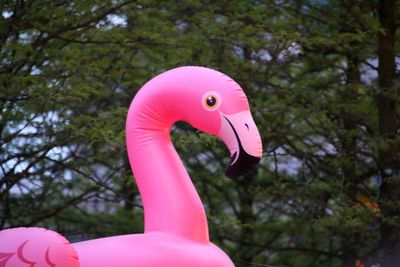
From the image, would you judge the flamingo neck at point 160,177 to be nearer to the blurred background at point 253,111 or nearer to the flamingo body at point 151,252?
the flamingo body at point 151,252

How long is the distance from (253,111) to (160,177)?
309cm

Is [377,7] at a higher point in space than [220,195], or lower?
higher

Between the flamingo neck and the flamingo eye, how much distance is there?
9.6 inches

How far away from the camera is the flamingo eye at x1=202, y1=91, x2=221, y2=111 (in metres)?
3.75

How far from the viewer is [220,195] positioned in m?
8.73

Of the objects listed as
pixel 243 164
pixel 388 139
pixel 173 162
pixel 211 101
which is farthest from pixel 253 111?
pixel 243 164

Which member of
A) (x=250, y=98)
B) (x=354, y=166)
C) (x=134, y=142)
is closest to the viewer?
(x=134, y=142)

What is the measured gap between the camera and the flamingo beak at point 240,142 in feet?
12.0

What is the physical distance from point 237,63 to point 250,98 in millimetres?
339

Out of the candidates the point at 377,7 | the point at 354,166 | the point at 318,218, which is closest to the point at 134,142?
the point at 318,218

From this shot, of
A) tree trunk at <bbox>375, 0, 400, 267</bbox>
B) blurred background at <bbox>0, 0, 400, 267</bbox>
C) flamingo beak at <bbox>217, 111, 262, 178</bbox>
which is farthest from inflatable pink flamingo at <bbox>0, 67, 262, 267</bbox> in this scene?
tree trunk at <bbox>375, 0, 400, 267</bbox>

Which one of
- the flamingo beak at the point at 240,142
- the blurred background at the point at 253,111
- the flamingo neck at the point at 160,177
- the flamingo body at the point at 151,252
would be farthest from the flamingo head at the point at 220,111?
the blurred background at the point at 253,111

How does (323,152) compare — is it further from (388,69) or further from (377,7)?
(377,7)

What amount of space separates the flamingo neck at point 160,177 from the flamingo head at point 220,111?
0.48ft
